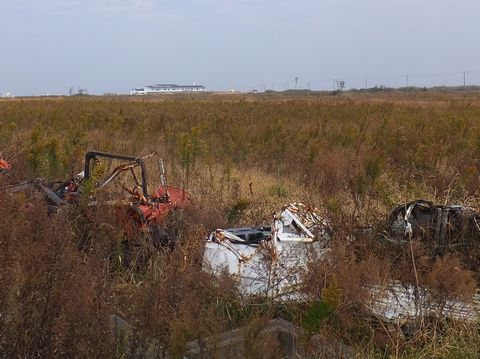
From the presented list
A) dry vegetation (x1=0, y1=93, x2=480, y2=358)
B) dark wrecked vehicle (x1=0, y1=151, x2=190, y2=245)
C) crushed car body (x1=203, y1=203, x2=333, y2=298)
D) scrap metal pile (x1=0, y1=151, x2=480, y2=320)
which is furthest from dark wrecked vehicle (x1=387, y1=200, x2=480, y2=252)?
dark wrecked vehicle (x1=0, y1=151, x2=190, y2=245)

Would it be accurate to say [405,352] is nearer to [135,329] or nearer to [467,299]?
[467,299]

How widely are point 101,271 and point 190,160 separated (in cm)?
436

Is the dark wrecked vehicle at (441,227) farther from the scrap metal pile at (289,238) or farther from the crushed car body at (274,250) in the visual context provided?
the crushed car body at (274,250)

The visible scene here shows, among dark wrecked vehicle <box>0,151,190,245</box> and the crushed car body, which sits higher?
dark wrecked vehicle <box>0,151,190,245</box>

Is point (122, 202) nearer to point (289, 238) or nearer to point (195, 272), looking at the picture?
point (289, 238)

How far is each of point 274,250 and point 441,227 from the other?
1.21 meters

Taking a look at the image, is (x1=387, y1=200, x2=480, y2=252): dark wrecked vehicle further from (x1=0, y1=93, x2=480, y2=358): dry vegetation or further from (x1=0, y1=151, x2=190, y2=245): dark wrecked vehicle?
(x1=0, y1=151, x2=190, y2=245): dark wrecked vehicle

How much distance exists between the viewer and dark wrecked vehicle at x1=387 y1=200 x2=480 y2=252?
4.09 metres

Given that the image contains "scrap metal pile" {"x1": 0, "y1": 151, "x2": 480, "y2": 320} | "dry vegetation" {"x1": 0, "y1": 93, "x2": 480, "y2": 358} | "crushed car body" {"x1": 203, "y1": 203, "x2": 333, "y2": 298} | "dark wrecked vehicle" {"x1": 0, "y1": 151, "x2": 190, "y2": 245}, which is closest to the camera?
"dry vegetation" {"x1": 0, "y1": 93, "x2": 480, "y2": 358}

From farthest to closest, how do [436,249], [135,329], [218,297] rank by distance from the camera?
[436,249] → [218,297] → [135,329]

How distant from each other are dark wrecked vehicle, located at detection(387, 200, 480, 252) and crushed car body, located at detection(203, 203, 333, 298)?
1.70ft

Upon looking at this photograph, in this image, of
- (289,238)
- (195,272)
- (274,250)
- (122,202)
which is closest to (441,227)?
(289,238)

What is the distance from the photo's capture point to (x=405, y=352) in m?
3.18

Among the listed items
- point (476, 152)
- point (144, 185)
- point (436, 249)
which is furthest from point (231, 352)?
point (476, 152)
